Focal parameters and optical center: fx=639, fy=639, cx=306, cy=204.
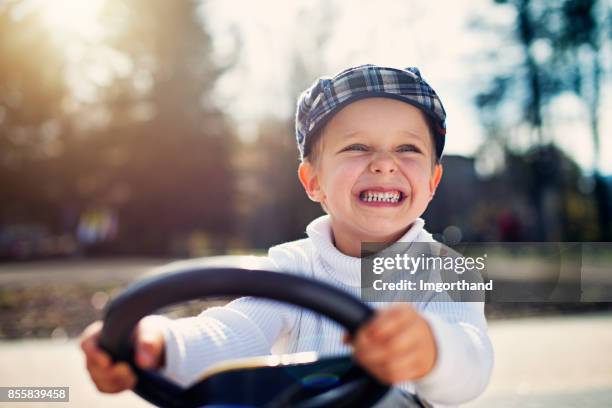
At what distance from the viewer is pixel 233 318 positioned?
1.33 metres

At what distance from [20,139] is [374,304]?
18782mm

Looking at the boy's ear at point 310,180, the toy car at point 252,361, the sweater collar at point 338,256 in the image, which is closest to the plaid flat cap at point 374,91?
the boy's ear at point 310,180

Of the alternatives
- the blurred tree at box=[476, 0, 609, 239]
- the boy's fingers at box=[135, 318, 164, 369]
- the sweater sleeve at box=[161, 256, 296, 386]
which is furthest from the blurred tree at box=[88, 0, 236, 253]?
the boy's fingers at box=[135, 318, 164, 369]

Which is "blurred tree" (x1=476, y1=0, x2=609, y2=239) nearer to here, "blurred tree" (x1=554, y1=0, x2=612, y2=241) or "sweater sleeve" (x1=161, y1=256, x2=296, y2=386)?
"blurred tree" (x1=554, y1=0, x2=612, y2=241)

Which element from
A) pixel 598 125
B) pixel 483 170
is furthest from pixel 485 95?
pixel 483 170

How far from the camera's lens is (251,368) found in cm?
91

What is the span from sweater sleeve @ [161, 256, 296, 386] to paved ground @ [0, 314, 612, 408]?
874mm

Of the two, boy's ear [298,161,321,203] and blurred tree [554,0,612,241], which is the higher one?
blurred tree [554,0,612,241]

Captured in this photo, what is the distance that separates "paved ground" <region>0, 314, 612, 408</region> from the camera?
2.16 m

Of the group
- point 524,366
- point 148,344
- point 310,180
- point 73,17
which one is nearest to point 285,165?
point 73,17

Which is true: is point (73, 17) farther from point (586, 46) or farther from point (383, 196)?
point (383, 196)

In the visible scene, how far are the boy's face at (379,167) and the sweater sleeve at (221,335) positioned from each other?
0.28 meters

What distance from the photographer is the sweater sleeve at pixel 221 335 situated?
108 centimetres

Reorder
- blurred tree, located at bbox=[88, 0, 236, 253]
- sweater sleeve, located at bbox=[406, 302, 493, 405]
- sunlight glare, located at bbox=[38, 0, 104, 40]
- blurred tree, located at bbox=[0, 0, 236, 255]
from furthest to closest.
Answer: blurred tree, located at bbox=[88, 0, 236, 253], blurred tree, located at bbox=[0, 0, 236, 255], sunlight glare, located at bbox=[38, 0, 104, 40], sweater sleeve, located at bbox=[406, 302, 493, 405]
